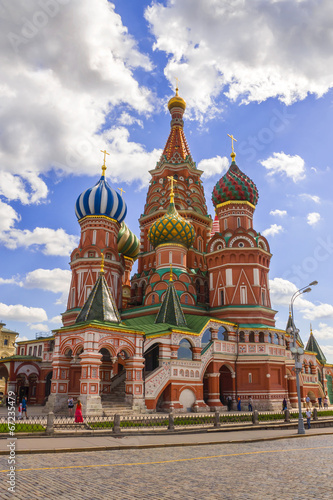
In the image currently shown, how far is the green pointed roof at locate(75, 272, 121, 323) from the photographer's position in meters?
23.0

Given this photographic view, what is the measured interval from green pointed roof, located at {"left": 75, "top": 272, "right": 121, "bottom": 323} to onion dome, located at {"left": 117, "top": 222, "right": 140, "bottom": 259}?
1663 cm

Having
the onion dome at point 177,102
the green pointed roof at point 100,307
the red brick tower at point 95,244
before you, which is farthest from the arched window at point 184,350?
the onion dome at point 177,102

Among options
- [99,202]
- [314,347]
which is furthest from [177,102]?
[314,347]

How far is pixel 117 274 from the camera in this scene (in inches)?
1415

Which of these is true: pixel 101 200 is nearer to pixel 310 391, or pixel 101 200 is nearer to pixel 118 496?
pixel 310 391

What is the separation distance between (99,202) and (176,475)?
2953cm

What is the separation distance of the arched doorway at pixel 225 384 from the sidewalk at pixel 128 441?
13398mm

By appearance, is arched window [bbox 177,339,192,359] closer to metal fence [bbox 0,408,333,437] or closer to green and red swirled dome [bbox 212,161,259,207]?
metal fence [bbox 0,408,333,437]

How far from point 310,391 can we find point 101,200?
2482cm

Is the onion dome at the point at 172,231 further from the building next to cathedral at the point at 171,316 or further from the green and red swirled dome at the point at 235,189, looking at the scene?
the green and red swirled dome at the point at 235,189

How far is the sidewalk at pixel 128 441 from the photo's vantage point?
11.1 m

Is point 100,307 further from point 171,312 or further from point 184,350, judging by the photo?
point 184,350

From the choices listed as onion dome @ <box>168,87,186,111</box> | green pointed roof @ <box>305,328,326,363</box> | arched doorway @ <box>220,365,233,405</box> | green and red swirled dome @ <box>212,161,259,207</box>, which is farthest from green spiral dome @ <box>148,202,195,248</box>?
green pointed roof @ <box>305,328,326,363</box>

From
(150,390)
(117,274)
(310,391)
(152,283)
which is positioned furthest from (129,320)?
(310,391)
